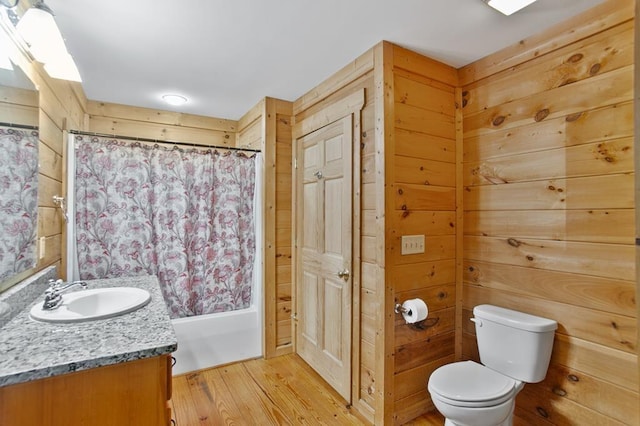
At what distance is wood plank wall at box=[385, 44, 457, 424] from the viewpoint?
1.81 metres

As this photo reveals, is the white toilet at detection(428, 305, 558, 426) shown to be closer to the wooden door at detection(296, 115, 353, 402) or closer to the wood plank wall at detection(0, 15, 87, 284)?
the wooden door at detection(296, 115, 353, 402)

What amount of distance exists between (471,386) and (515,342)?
34 cm

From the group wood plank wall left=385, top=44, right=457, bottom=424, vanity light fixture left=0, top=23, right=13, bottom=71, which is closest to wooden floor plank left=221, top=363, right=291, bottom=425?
wood plank wall left=385, top=44, right=457, bottom=424

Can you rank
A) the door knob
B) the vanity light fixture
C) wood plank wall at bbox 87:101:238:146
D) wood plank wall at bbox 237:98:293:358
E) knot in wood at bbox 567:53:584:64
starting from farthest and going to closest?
wood plank wall at bbox 87:101:238:146
wood plank wall at bbox 237:98:293:358
the door knob
knot in wood at bbox 567:53:584:64
the vanity light fixture

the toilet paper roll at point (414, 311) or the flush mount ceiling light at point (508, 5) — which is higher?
the flush mount ceiling light at point (508, 5)

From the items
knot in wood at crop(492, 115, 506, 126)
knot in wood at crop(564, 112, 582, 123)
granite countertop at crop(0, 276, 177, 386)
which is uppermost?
knot in wood at crop(492, 115, 506, 126)

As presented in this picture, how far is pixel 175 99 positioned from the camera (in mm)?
2775

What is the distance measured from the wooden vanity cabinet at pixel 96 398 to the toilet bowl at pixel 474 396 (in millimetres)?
1262

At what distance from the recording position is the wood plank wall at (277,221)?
2.70 m

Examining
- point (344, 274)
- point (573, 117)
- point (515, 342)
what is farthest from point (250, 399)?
point (573, 117)

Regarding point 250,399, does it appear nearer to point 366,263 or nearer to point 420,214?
point 366,263

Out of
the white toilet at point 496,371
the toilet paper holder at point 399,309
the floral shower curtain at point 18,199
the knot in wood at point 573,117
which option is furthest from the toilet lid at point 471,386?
the floral shower curtain at point 18,199

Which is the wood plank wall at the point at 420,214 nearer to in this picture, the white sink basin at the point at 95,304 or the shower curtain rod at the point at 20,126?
the white sink basin at the point at 95,304

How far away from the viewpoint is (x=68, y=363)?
917 millimetres
